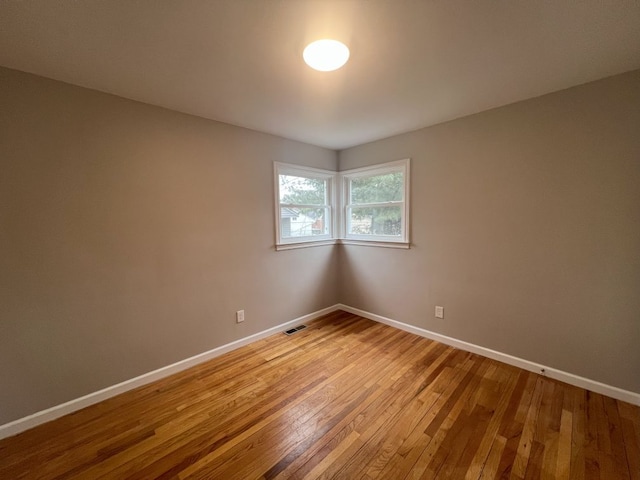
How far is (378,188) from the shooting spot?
3346 mm

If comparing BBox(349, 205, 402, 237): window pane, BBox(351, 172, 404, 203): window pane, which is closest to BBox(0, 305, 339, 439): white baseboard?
BBox(349, 205, 402, 237): window pane

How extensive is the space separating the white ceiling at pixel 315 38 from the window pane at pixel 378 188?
101 centimetres

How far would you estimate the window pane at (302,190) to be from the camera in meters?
3.17

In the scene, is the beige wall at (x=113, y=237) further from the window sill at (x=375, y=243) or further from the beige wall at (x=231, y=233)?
the window sill at (x=375, y=243)

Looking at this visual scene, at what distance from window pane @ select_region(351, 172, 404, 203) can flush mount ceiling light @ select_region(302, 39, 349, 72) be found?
177 cm

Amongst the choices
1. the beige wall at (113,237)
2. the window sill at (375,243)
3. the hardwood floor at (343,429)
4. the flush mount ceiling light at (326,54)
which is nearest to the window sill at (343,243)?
the window sill at (375,243)

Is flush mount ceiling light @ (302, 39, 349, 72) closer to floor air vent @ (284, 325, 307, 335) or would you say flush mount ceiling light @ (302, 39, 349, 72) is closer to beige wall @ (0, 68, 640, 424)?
beige wall @ (0, 68, 640, 424)

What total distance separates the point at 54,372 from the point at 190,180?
1729mm

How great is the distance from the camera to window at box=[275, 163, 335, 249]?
313 cm

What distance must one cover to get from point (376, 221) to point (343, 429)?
2346 mm

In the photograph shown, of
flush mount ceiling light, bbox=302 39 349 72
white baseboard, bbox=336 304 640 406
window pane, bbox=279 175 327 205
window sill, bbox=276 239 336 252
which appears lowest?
white baseboard, bbox=336 304 640 406

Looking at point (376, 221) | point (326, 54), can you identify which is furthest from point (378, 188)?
point (326, 54)

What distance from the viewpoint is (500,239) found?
2.36m

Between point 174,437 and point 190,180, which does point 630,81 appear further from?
point 174,437
